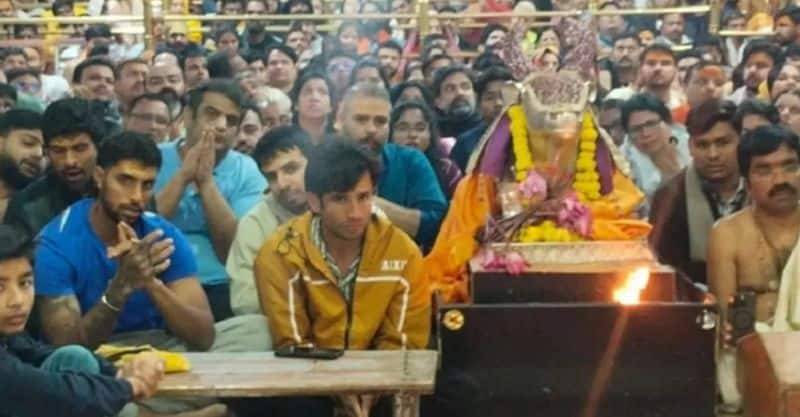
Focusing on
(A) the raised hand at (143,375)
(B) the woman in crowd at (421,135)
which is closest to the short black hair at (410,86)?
(B) the woman in crowd at (421,135)

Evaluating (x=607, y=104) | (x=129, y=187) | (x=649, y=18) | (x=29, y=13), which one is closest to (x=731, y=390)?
(x=129, y=187)

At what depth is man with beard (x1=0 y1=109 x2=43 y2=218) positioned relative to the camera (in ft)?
18.0

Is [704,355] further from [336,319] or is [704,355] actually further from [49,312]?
[49,312]

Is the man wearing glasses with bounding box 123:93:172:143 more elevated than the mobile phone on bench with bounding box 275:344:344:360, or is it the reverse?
the man wearing glasses with bounding box 123:93:172:143

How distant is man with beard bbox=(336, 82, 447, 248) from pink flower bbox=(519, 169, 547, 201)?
0.82 m

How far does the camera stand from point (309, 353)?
4145mm

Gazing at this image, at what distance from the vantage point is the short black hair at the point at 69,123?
504 centimetres

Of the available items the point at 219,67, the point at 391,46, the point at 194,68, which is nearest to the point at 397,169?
the point at 219,67

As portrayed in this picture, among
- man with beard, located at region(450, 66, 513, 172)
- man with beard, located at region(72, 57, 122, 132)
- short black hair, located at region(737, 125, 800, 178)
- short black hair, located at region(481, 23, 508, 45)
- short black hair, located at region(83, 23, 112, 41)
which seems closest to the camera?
short black hair, located at region(737, 125, 800, 178)

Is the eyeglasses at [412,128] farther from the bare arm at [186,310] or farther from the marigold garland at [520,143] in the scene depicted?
the bare arm at [186,310]

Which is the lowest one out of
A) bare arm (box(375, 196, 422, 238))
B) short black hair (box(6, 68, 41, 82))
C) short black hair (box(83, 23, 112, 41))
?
bare arm (box(375, 196, 422, 238))

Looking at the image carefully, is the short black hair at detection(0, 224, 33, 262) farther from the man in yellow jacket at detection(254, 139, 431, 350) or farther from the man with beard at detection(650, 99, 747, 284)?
the man with beard at detection(650, 99, 747, 284)

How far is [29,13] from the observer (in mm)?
13852

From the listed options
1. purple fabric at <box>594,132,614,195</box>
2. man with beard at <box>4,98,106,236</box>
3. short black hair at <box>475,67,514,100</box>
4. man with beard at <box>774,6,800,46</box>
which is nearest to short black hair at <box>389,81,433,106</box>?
short black hair at <box>475,67,514,100</box>
